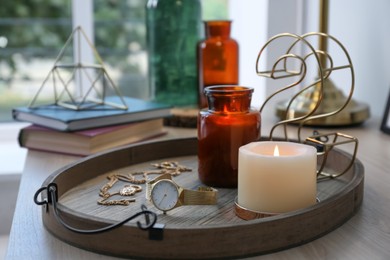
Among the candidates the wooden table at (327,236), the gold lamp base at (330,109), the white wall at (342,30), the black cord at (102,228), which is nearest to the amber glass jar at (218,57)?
the gold lamp base at (330,109)

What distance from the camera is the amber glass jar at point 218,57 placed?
134cm

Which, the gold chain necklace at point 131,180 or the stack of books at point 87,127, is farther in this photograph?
the stack of books at point 87,127

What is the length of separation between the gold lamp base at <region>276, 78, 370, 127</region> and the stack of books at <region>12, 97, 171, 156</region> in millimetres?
277

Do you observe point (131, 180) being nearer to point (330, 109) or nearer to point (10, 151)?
point (330, 109)

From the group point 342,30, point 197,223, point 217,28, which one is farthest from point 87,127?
point 342,30

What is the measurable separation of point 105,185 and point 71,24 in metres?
1.13

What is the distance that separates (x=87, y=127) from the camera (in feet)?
3.71

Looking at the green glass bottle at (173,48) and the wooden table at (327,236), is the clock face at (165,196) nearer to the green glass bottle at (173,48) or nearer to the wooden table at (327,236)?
the wooden table at (327,236)

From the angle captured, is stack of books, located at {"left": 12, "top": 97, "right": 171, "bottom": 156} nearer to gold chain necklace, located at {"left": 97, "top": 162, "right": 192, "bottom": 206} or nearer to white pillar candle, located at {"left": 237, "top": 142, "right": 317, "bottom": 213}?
gold chain necklace, located at {"left": 97, "top": 162, "right": 192, "bottom": 206}

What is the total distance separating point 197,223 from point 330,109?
2.18ft

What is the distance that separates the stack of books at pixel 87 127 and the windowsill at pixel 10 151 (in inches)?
10.8

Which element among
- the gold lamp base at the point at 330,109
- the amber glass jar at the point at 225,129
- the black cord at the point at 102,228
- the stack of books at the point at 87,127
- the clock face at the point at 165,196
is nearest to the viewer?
the black cord at the point at 102,228

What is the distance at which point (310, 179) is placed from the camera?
705 millimetres

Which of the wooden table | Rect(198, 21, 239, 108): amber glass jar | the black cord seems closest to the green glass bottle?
Rect(198, 21, 239, 108): amber glass jar
